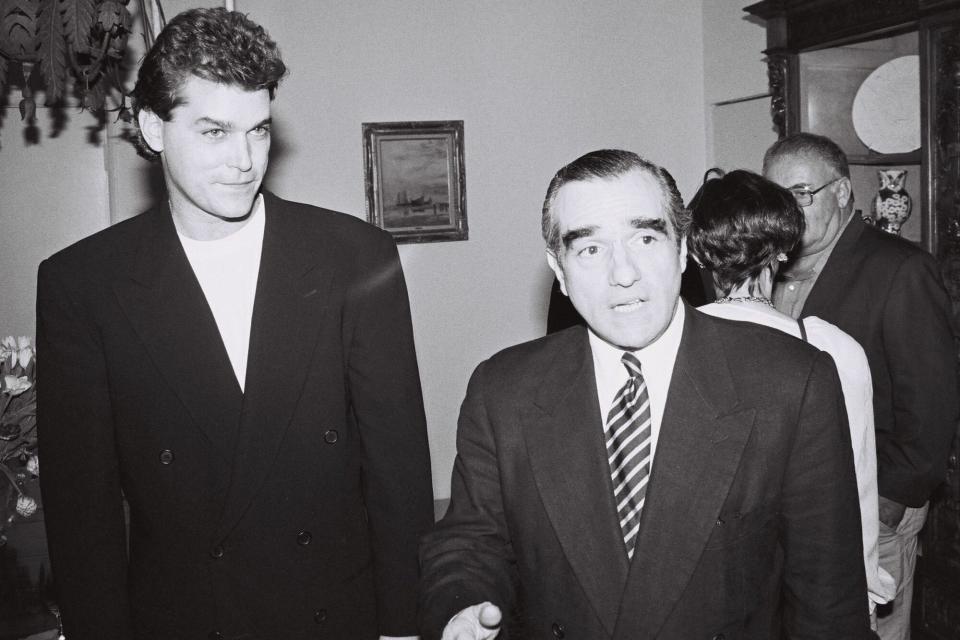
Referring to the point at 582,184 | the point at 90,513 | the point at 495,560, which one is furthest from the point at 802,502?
the point at 90,513

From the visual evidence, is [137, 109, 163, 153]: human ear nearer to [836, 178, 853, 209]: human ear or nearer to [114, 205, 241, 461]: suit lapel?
[114, 205, 241, 461]: suit lapel

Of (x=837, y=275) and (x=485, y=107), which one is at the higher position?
(x=485, y=107)

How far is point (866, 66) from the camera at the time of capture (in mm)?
4133

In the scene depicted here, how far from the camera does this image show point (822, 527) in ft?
4.50

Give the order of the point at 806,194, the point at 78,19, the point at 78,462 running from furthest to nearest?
the point at 806,194
the point at 78,19
the point at 78,462

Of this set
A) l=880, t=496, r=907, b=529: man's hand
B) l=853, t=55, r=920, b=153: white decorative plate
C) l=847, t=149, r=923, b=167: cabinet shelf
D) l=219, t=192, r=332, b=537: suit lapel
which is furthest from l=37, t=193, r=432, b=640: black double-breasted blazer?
l=853, t=55, r=920, b=153: white decorative plate

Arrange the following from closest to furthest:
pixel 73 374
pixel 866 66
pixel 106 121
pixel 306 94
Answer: pixel 73 374
pixel 106 121
pixel 866 66
pixel 306 94

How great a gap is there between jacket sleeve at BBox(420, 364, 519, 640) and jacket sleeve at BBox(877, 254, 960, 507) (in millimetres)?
1464

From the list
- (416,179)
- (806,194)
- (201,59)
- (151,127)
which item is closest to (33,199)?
(416,179)

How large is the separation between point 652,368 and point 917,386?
1.34m

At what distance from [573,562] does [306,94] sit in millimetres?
4056

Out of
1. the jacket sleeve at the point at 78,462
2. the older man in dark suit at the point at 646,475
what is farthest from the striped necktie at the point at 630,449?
the jacket sleeve at the point at 78,462

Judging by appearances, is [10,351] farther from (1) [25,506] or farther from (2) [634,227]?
(2) [634,227]

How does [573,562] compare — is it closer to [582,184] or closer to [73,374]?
[582,184]
